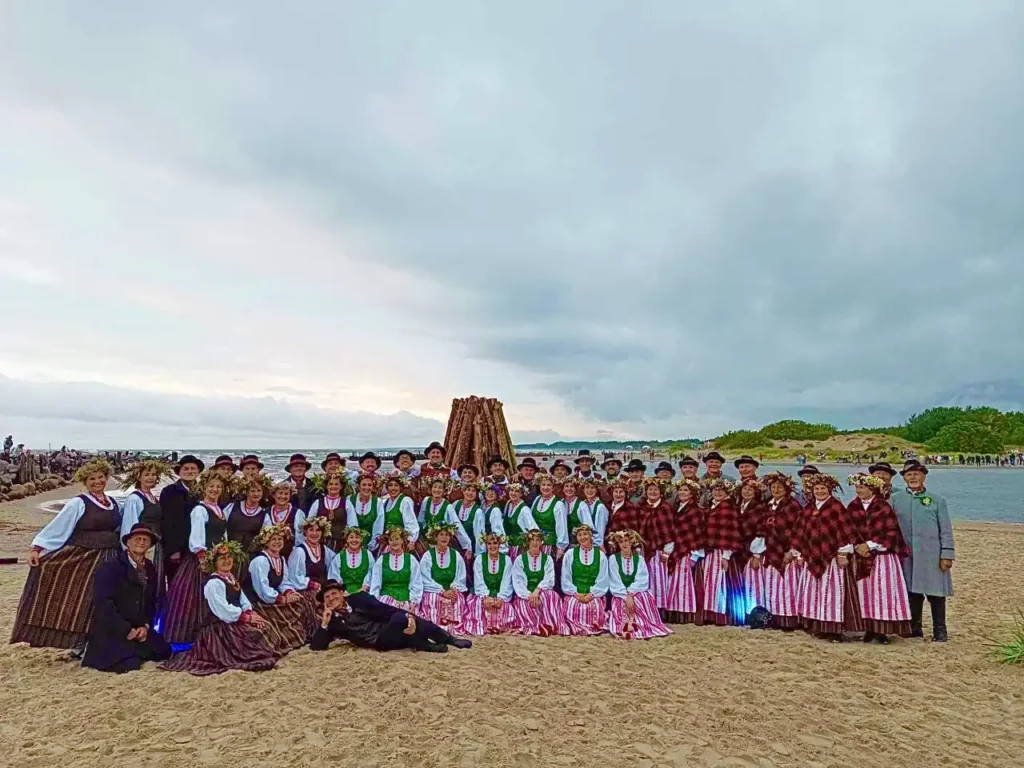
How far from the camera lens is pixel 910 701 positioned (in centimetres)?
473

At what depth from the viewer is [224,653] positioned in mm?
5207

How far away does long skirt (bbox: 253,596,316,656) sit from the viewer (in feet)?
18.1

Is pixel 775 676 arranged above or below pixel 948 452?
A: below

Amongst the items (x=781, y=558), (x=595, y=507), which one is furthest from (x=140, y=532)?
(x=781, y=558)

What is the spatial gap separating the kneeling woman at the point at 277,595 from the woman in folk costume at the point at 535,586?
1850 mm

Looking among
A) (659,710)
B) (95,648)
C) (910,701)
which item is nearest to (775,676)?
(910,701)

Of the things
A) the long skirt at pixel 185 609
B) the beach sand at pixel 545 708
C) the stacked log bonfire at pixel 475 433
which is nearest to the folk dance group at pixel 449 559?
the long skirt at pixel 185 609

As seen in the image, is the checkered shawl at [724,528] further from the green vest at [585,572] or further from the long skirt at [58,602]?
the long skirt at [58,602]

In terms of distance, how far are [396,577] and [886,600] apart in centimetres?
426

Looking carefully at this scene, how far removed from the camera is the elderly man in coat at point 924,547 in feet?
20.4

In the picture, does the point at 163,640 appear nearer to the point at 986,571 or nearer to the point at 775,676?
the point at 775,676

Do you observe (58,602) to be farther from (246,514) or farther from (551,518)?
(551,518)

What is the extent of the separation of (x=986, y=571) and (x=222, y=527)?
420 inches

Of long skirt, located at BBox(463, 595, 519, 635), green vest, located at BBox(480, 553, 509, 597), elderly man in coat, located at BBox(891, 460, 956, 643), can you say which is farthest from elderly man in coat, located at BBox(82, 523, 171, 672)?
elderly man in coat, located at BBox(891, 460, 956, 643)
